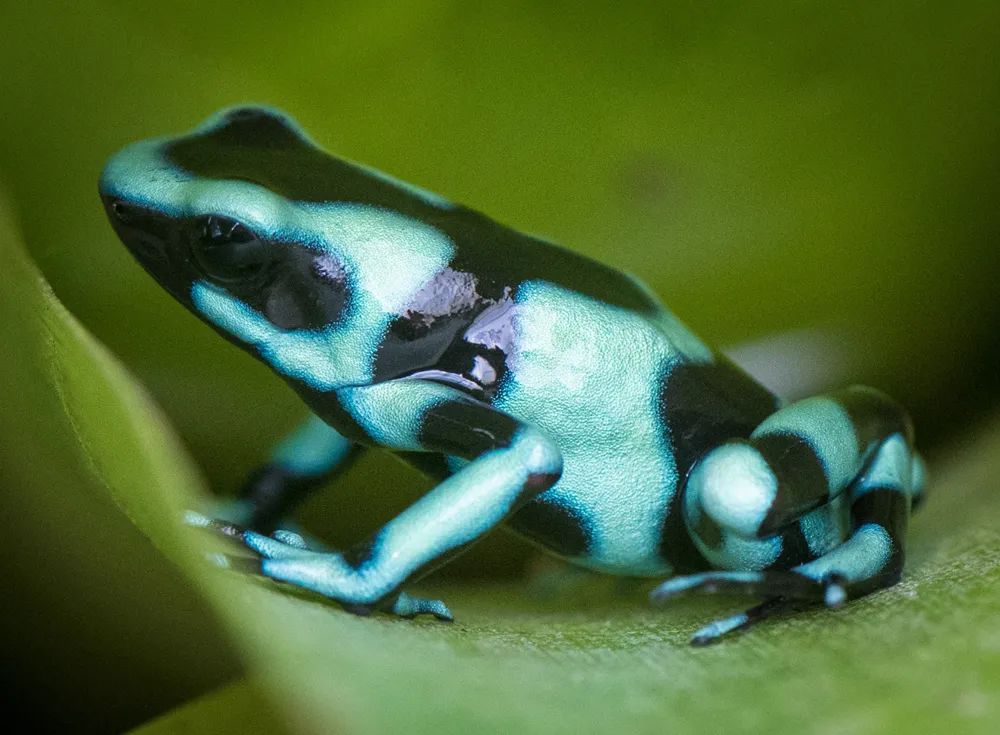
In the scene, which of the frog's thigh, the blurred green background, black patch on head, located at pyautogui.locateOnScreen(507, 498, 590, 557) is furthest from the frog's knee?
the blurred green background

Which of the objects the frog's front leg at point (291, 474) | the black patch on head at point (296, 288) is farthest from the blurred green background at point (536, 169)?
the black patch on head at point (296, 288)

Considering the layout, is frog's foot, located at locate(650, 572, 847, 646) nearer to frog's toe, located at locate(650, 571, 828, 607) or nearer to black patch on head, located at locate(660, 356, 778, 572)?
frog's toe, located at locate(650, 571, 828, 607)

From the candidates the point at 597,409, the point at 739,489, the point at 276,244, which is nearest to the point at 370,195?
the point at 276,244

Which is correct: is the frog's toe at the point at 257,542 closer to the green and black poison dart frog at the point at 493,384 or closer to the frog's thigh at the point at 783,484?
the green and black poison dart frog at the point at 493,384

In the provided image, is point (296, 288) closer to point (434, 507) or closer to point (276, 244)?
point (276, 244)

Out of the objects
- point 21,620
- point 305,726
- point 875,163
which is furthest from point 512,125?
point 305,726
